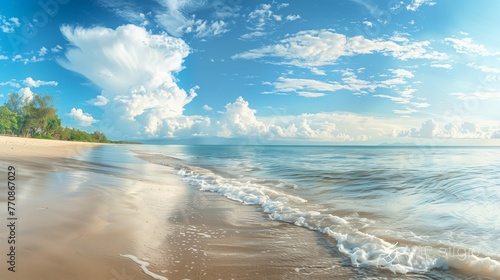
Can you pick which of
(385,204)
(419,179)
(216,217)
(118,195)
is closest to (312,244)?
(216,217)

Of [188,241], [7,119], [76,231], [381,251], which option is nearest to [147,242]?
[188,241]

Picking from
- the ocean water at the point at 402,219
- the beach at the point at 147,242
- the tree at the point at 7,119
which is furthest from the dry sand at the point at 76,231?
the tree at the point at 7,119

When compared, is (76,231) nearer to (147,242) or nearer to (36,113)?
(147,242)

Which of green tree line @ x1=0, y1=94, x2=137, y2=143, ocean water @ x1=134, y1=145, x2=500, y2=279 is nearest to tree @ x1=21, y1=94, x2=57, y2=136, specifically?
green tree line @ x1=0, y1=94, x2=137, y2=143

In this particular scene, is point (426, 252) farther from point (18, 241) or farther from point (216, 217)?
point (18, 241)

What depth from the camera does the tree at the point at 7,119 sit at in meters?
78.5

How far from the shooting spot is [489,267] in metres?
4.99

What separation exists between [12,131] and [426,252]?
379ft

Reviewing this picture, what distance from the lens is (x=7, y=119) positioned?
79562mm

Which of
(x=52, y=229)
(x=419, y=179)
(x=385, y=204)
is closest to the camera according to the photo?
(x=52, y=229)

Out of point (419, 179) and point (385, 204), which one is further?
point (419, 179)

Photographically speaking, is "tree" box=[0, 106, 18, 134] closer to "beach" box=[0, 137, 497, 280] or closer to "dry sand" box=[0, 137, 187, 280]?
"dry sand" box=[0, 137, 187, 280]

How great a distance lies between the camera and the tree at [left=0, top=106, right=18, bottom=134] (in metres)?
78.5

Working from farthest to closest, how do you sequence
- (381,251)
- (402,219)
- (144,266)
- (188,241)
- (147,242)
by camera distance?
1. (402,219)
2. (188,241)
3. (381,251)
4. (147,242)
5. (144,266)
